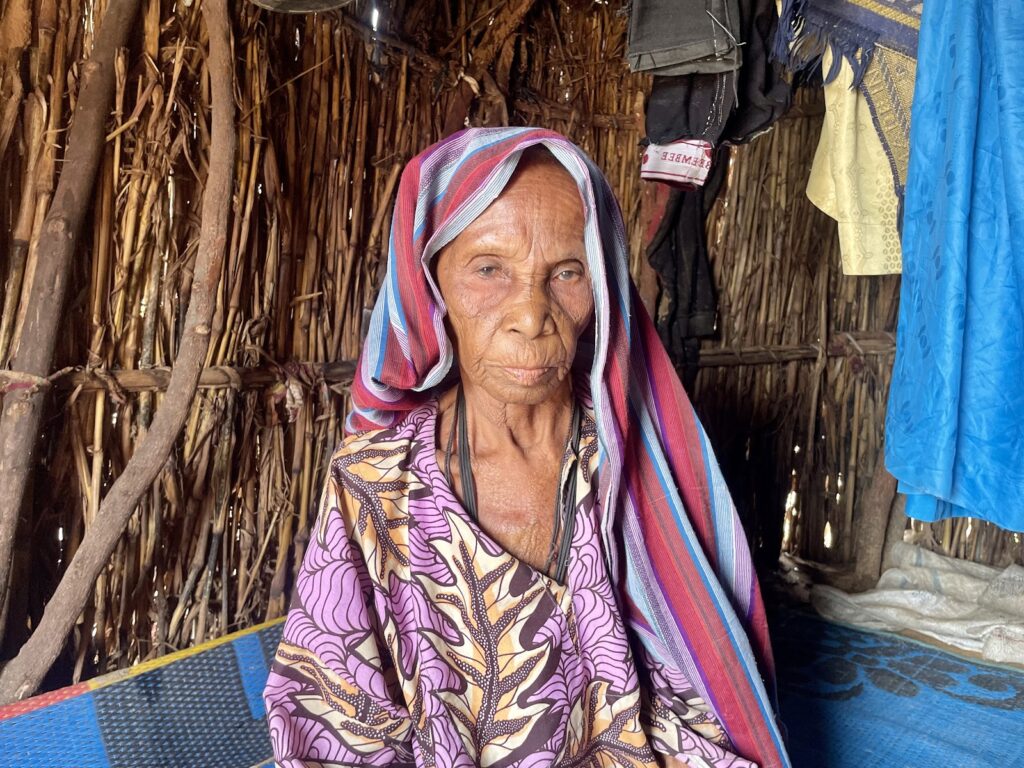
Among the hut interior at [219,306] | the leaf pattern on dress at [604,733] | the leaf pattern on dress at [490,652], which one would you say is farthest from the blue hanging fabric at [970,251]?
the leaf pattern on dress at [490,652]

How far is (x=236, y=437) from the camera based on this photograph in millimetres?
1986

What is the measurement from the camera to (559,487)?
1.22 meters

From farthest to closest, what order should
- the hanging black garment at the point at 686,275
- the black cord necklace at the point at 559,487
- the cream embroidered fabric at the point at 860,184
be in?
1. the hanging black garment at the point at 686,275
2. the cream embroidered fabric at the point at 860,184
3. the black cord necklace at the point at 559,487

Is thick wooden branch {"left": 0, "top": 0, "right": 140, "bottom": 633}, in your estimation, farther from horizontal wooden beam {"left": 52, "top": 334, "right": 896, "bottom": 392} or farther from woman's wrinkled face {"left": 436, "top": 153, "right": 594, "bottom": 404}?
woman's wrinkled face {"left": 436, "top": 153, "right": 594, "bottom": 404}

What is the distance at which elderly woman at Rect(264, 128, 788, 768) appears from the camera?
105cm

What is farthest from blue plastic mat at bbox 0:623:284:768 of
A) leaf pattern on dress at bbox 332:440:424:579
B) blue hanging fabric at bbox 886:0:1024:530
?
blue hanging fabric at bbox 886:0:1024:530

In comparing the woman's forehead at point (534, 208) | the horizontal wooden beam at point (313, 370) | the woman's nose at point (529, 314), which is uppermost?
the woman's forehead at point (534, 208)

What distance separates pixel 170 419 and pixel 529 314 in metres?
0.92

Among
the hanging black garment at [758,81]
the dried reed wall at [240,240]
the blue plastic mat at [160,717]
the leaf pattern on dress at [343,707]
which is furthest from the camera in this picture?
the hanging black garment at [758,81]

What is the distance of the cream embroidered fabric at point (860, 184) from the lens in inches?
69.9

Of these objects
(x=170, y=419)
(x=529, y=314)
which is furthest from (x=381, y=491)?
(x=170, y=419)

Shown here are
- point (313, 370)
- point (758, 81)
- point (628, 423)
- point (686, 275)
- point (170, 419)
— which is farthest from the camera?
point (686, 275)

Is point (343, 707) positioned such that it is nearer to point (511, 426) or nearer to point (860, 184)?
point (511, 426)

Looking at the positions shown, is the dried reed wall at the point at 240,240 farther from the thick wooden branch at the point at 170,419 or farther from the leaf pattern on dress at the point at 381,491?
the leaf pattern on dress at the point at 381,491
